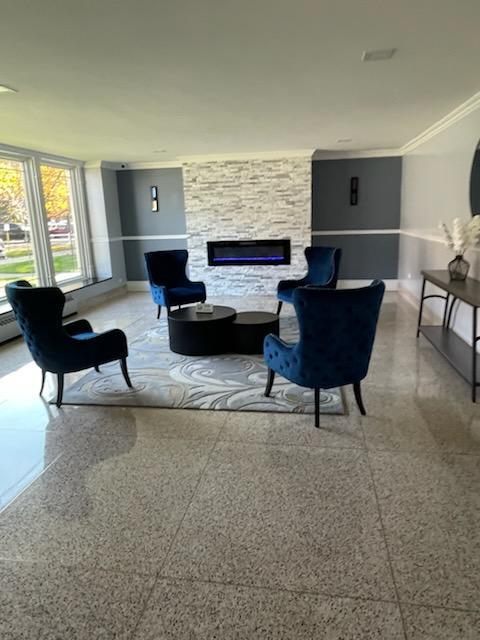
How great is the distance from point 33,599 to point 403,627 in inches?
57.0

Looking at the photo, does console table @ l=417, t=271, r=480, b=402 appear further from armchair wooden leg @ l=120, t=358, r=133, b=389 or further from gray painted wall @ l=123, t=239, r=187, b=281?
gray painted wall @ l=123, t=239, r=187, b=281

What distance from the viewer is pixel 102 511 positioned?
7.51 ft

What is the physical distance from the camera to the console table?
11.2 ft

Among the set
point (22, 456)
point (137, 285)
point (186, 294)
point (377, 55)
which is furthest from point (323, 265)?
point (22, 456)

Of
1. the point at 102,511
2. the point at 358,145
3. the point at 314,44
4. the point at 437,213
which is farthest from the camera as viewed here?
the point at 358,145

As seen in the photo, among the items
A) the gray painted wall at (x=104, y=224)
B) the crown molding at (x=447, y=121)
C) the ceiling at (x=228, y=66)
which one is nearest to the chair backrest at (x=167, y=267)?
the ceiling at (x=228, y=66)

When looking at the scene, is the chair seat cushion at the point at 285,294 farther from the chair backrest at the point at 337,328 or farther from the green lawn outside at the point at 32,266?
the green lawn outside at the point at 32,266

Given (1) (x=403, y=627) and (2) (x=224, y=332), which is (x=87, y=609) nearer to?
(1) (x=403, y=627)

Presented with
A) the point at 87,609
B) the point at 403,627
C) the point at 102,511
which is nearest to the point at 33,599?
the point at 87,609

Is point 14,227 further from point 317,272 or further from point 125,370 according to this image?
point 317,272

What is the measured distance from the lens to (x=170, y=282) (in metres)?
6.60

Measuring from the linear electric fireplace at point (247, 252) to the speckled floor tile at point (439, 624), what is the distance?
263 inches

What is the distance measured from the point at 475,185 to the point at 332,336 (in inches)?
101

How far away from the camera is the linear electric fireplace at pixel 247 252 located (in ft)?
26.1
